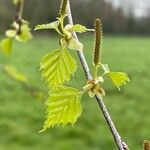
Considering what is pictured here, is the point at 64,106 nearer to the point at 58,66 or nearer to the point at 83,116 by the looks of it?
the point at 58,66

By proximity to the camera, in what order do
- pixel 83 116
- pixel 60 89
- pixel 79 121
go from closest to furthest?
pixel 60 89, pixel 79 121, pixel 83 116

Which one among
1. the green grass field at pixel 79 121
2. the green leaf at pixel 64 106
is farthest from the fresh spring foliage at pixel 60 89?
the green grass field at pixel 79 121

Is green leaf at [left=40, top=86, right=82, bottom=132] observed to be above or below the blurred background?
above

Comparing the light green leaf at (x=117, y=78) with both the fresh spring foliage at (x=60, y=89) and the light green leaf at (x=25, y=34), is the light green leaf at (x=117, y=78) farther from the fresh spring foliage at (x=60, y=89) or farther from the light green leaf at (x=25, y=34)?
the light green leaf at (x=25, y=34)

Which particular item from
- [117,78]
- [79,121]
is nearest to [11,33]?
[117,78]

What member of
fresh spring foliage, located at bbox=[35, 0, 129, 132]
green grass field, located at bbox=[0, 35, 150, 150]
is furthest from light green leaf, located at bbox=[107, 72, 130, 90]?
green grass field, located at bbox=[0, 35, 150, 150]

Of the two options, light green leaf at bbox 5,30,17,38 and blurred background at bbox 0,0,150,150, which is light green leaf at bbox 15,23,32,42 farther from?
blurred background at bbox 0,0,150,150
